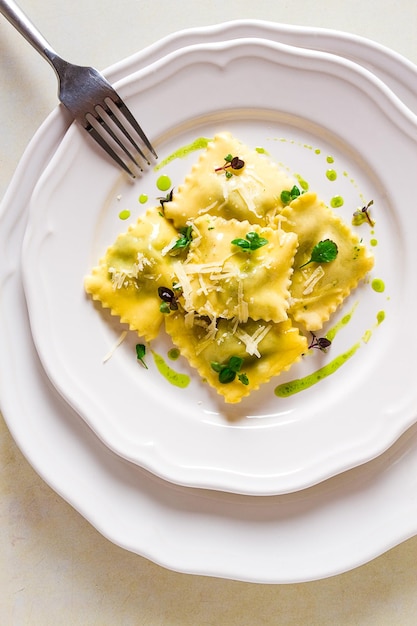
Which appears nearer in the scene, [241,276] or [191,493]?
[241,276]

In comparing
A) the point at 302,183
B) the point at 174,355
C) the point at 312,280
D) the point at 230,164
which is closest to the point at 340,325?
the point at 312,280

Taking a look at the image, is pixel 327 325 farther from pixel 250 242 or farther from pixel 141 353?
pixel 141 353

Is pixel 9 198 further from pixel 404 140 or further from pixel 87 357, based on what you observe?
pixel 404 140

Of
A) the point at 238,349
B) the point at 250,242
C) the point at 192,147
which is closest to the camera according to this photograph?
the point at 250,242

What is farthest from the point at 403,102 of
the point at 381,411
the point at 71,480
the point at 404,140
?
the point at 71,480

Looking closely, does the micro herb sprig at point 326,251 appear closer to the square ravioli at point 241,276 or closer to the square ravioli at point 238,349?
the square ravioli at point 241,276

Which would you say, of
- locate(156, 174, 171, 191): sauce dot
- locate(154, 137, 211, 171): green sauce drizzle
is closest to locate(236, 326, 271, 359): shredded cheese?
locate(156, 174, 171, 191): sauce dot
